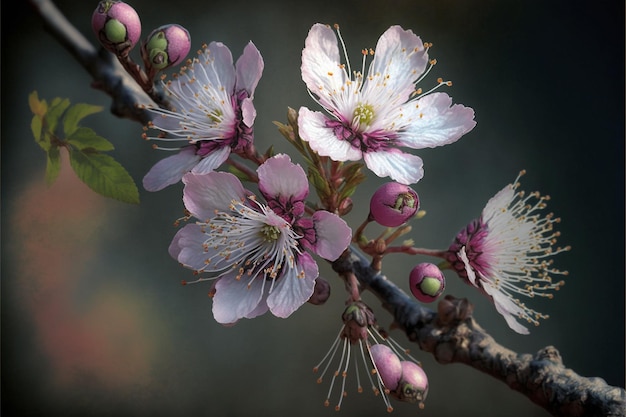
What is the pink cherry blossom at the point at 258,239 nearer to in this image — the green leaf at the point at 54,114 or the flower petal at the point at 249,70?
the flower petal at the point at 249,70

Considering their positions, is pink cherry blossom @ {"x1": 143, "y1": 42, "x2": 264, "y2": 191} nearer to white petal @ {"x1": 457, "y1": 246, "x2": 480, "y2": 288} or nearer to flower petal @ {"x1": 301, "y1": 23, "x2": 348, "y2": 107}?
flower petal @ {"x1": 301, "y1": 23, "x2": 348, "y2": 107}

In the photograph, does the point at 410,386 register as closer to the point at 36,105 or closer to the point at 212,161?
the point at 212,161

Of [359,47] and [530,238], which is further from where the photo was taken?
[359,47]

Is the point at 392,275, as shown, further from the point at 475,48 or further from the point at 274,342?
the point at 475,48

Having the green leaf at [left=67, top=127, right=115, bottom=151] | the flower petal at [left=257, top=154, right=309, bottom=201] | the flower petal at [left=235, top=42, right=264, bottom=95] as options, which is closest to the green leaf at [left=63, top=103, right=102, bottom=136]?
the green leaf at [left=67, top=127, right=115, bottom=151]

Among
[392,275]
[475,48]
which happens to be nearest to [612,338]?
[392,275]

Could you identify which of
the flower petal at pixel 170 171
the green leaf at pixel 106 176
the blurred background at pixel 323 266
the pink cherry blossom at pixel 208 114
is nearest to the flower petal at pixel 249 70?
the pink cherry blossom at pixel 208 114

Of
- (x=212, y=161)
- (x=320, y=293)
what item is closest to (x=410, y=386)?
(x=320, y=293)
